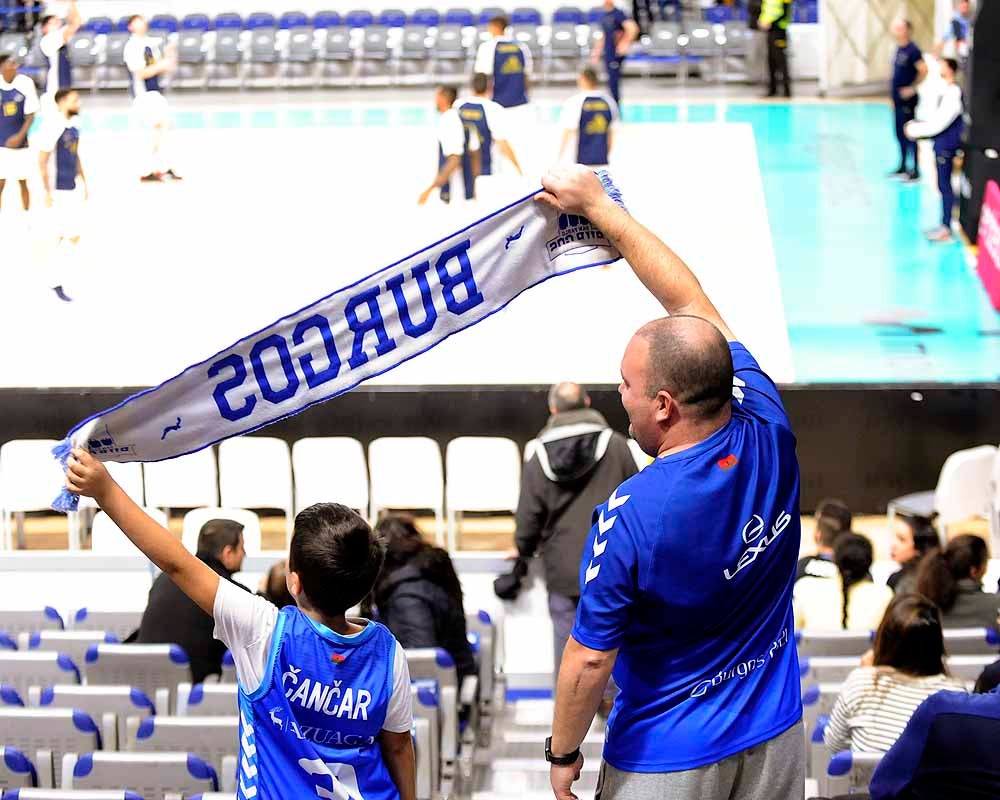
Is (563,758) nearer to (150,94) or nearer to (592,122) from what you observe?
(592,122)

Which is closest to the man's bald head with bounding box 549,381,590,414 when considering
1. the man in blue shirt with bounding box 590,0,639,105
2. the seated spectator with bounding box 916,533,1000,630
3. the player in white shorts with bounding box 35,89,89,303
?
the seated spectator with bounding box 916,533,1000,630

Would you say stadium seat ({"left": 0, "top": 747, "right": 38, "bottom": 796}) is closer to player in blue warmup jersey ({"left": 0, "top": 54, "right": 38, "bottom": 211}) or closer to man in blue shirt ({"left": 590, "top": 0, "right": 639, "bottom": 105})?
player in blue warmup jersey ({"left": 0, "top": 54, "right": 38, "bottom": 211})

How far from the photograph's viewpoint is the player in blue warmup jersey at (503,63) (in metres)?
16.7

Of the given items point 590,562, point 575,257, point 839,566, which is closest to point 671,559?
point 590,562

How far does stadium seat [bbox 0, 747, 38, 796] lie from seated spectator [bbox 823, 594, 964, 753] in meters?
2.49

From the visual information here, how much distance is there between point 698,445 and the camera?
2590mm

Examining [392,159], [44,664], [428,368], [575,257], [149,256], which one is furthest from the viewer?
[392,159]

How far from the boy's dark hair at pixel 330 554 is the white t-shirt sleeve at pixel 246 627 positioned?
0.31 ft

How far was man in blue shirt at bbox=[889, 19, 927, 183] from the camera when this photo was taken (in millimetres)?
16062

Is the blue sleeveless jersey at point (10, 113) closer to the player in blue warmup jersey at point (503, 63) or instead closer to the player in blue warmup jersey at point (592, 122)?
the player in blue warmup jersey at point (503, 63)

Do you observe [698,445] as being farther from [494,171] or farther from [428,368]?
[494,171]

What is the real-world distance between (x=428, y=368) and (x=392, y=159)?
21.8 feet

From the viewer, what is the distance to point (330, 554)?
2.81 meters

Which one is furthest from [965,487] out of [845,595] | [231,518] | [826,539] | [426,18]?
[426,18]
